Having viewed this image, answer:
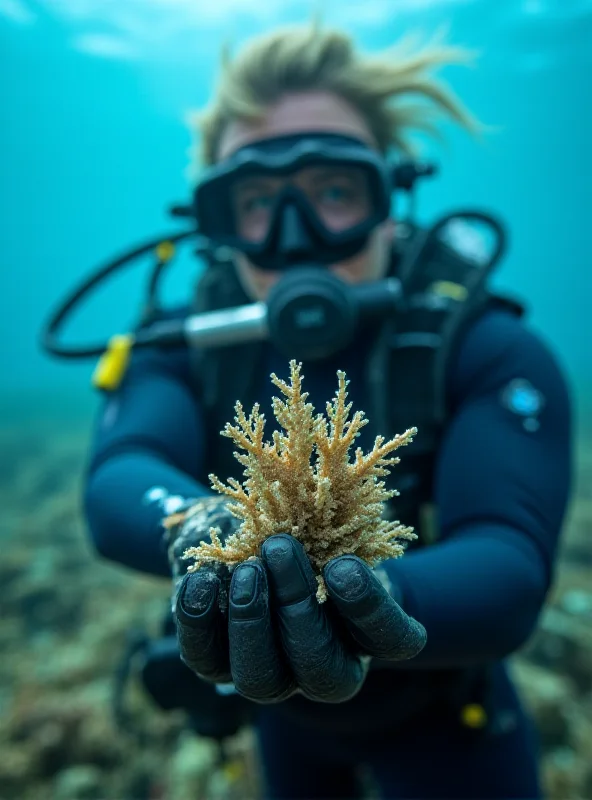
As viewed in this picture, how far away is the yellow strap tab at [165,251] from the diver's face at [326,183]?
0.59m

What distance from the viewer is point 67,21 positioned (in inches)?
1044

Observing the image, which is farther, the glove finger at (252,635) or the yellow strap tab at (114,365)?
the yellow strap tab at (114,365)

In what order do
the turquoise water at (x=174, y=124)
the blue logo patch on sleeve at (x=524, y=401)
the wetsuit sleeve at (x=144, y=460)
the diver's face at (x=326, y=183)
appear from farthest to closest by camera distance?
the turquoise water at (x=174, y=124) < the diver's face at (x=326, y=183) < the blue logo patch on sleeve at (x=524, y=401) < the wetsuit sleeve at (x=144, y=460)

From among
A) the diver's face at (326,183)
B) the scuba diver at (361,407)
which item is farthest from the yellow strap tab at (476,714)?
the diver's face at (326,183)

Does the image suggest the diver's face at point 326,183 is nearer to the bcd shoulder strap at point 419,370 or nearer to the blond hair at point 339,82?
the blond hair at point 339,82

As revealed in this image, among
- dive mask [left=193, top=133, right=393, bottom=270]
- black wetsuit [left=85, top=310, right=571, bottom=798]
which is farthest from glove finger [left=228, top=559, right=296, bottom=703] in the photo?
dive mask [left=193, top=133, right=393, bottom=270]

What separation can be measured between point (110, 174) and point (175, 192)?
14338 mm

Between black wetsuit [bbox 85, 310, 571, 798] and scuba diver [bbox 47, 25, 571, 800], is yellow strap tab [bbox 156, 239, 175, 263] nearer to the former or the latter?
scuba diver [bbox 47, 25, 571, 800]

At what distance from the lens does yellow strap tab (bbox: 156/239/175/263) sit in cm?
303

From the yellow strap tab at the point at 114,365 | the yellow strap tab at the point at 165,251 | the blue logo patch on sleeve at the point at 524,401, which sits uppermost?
the yellow strap tab at the point at 165,251

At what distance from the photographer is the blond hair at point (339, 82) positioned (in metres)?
2.62

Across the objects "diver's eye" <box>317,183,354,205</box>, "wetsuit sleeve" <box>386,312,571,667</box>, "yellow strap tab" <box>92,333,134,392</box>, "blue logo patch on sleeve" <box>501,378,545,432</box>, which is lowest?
"wetsuit sleeve" <box>386,312,571,667</box>

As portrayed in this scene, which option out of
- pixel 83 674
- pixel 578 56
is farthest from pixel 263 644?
pixel 578 56

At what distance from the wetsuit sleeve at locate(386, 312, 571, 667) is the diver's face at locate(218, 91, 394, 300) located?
2.22ft
